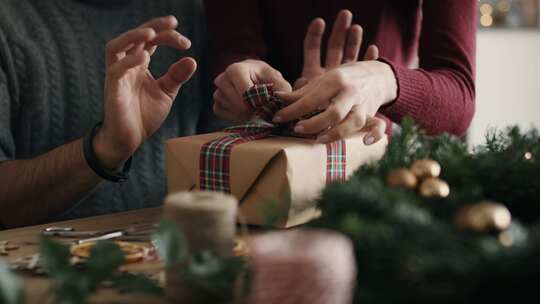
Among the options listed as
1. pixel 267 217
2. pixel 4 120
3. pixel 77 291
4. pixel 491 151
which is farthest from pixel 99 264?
pixel 4 120

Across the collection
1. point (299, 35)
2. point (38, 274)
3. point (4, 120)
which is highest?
point (299, 35)

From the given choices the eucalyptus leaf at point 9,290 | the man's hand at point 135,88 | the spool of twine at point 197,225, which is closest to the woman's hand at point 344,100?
the man's hand at point 135,88

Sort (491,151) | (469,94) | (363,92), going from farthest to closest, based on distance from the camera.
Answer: (469,94) → (363,92) → (491,151)

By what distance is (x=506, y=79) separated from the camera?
3100mm

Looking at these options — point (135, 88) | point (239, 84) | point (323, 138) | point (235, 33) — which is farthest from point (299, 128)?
point (235, 33)

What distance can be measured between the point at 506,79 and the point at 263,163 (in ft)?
8.12

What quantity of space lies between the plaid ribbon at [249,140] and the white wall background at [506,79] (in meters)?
2.19

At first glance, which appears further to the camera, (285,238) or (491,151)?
(491,151)

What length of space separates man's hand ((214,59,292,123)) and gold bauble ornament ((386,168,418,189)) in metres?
0.45

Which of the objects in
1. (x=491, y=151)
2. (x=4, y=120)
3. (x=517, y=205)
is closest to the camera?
(x=517, y=205)

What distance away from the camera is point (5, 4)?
1336 millimetres

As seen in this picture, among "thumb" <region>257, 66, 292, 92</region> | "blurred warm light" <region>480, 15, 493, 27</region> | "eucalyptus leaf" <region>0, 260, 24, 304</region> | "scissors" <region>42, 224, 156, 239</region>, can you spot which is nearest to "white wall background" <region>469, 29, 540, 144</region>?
"blurred warm light" <region>480, 15, 493, 27</region>

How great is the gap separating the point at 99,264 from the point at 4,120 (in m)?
0.76

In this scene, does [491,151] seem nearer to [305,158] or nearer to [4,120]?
[305,158]
